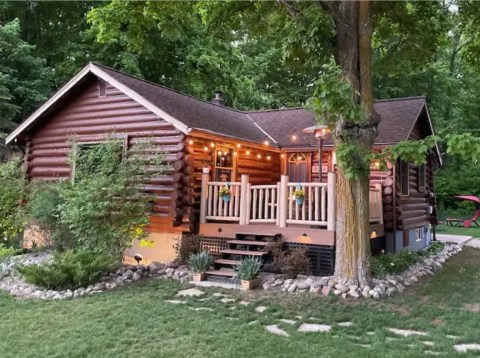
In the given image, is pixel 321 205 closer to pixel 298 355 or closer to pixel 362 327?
pixel 362 327

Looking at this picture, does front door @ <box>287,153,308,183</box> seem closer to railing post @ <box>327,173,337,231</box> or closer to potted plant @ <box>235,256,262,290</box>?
Result: railing post @ <box>327,173,337,231</box>

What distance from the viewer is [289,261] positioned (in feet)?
25.9

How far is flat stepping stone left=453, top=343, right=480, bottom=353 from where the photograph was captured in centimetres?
458

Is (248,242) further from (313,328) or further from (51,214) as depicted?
(51,214)

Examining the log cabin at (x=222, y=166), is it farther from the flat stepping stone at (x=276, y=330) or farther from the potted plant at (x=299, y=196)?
the flat stepping stone at (x=276, y=330)

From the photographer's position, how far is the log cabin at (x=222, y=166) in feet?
29.0

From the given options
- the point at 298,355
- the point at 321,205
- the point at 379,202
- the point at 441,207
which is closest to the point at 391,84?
the point at 441,207

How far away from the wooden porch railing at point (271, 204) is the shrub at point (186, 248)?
20.9 inches

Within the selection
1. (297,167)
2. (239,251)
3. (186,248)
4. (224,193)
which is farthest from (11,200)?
(297,167)

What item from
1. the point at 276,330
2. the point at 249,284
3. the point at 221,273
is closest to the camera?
the point at 276,330

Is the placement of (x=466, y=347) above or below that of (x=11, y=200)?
below

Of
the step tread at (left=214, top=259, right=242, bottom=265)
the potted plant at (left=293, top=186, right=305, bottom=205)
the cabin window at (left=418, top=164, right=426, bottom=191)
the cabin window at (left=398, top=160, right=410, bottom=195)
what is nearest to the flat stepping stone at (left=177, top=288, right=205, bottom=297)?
the step tread at (left=214, top=259, right=242, bottom=265)

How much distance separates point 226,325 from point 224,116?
891cm

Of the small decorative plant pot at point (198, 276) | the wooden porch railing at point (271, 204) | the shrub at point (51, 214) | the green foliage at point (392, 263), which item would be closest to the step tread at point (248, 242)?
the wooden porch railing at point (271, 204)
